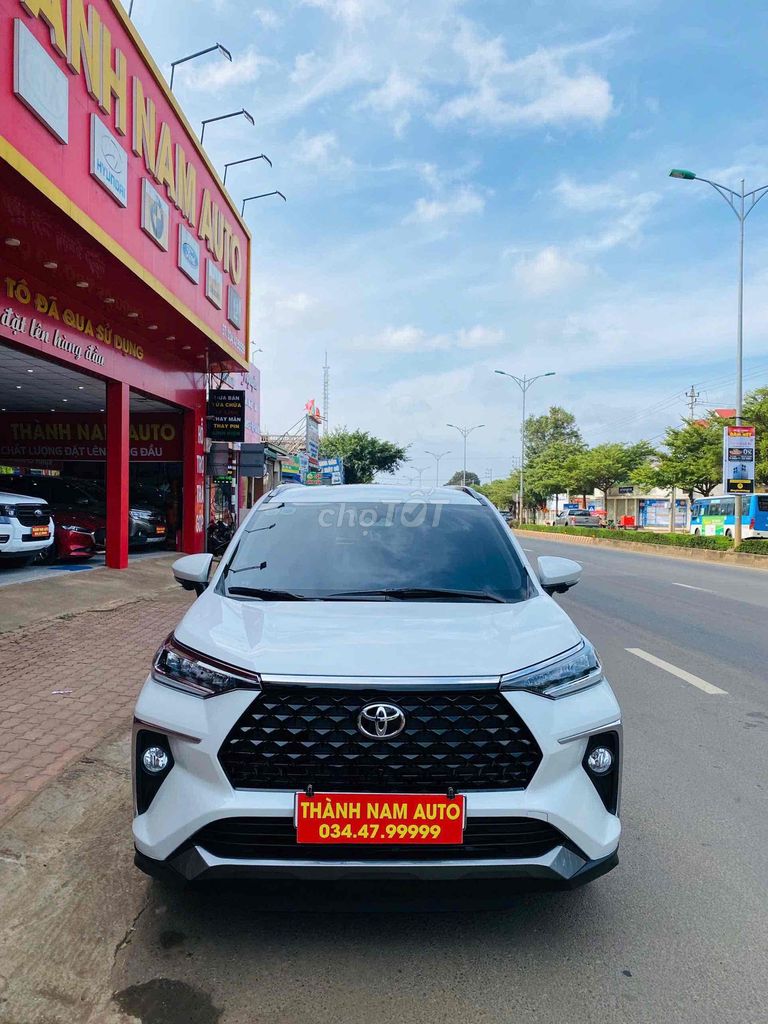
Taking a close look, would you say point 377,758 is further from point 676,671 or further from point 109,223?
point 109,223

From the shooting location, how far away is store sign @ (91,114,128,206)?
32.0 ft

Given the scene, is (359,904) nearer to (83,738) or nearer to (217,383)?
(83,738)

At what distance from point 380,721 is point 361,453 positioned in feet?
206

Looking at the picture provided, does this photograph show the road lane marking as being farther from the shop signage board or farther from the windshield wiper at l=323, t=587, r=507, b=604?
the shop signage board

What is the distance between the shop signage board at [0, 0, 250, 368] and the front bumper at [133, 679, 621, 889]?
6.53m

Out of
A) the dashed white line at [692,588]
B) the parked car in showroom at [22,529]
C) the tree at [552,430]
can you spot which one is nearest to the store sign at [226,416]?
the parked car in showroom at [22,529]

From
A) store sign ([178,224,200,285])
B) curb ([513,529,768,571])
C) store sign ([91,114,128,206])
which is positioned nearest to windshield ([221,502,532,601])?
store sign ([91,114,128,206])

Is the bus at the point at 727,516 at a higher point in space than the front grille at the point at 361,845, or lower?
higher

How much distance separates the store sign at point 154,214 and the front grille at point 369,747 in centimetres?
1118

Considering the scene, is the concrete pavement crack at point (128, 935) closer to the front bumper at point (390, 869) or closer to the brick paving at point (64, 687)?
the front bumper at point (390, 869)

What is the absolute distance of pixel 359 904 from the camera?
7.75ft

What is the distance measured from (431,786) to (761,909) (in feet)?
4.87

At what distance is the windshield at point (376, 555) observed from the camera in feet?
11.1

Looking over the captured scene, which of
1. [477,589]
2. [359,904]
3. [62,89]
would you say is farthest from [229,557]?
[62,89]
